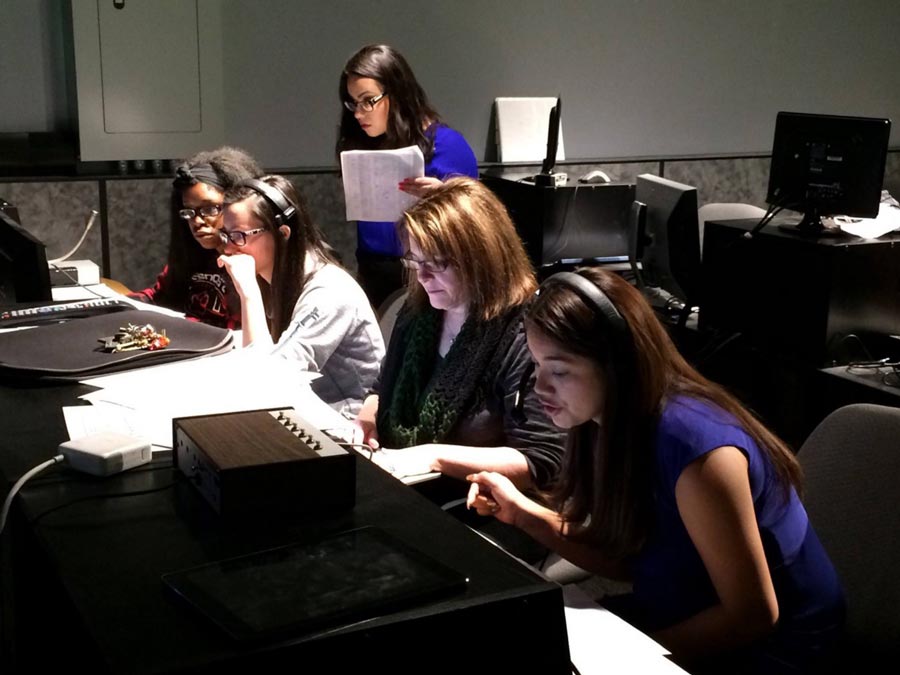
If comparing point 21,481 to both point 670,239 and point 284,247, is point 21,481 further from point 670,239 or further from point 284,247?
point 670,239

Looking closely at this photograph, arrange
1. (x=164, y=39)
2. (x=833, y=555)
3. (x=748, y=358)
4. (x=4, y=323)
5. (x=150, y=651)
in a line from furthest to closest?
(x=164, y=39), (x=748, y=358), (x=4, y=323), (x=833, y=555), (x=150, y=651)

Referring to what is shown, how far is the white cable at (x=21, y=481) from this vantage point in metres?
1.13

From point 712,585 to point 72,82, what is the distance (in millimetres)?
3230

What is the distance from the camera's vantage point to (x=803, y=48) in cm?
573

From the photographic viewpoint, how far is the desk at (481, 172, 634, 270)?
13.7ft

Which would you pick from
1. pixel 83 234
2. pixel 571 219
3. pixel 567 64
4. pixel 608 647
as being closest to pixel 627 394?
pixel 608 647

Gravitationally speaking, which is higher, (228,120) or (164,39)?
(164,39)

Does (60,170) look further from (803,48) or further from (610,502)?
(803,48)

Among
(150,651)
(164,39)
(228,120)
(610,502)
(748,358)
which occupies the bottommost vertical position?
(748,358)

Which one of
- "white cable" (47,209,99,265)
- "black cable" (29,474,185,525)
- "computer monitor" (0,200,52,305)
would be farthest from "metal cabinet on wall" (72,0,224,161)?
"black cable" (29,474,185,525)

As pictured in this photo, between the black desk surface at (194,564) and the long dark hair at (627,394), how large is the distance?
397mm

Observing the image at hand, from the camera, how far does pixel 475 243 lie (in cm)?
199

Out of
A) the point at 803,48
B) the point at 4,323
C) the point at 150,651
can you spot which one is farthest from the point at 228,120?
the point at 150,651

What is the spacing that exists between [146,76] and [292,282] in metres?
1.77
